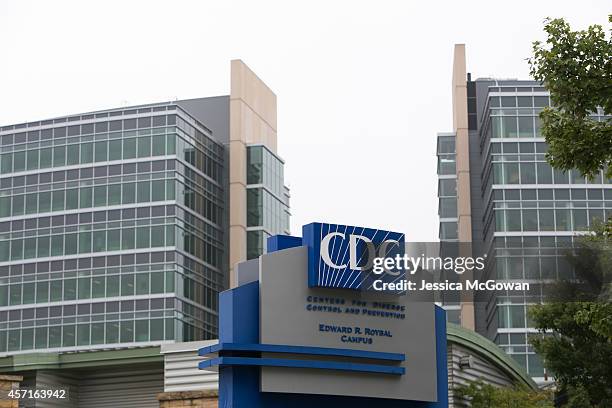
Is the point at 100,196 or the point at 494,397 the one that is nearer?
the point at 494,397

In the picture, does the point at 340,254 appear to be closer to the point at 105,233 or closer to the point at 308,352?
the point at 308,352

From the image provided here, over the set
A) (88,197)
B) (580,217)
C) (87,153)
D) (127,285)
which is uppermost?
(87,153)

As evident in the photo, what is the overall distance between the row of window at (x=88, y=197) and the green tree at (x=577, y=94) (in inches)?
3240

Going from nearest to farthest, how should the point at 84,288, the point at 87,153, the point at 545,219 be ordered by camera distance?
the point at 545,219, the point at 84,288, the point at 87,153

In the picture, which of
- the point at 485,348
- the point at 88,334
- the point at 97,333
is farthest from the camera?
the point at 88,334

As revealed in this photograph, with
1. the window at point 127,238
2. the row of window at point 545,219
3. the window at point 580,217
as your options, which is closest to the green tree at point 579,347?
the row of window at point 545,219

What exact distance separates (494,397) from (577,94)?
56.5 ft

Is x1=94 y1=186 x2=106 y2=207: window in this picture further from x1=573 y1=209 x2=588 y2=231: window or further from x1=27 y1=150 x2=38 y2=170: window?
x1=573 y1=209 x2=588 y2=231: window

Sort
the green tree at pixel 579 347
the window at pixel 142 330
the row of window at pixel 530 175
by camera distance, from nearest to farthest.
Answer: the green tree at pixel 579 347
the row of window at pixel 530 175
the window at pixel 142 330

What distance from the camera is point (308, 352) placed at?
2923cm

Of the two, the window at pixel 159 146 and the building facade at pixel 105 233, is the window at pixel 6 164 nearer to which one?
the building facade at pixel 105 233

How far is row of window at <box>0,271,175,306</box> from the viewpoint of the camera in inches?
4033

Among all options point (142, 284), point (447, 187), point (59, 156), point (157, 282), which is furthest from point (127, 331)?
point (447, 187)

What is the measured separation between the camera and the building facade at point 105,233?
102 meters
